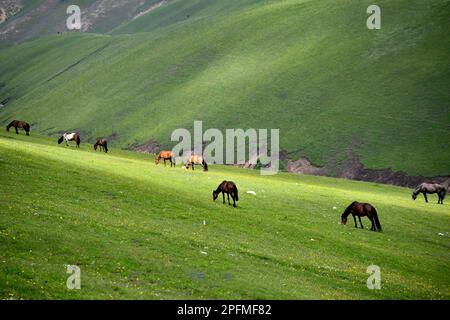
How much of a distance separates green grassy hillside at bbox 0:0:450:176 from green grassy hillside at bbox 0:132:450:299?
43.7 m

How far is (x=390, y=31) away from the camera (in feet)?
384

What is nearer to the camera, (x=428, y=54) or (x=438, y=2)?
(x=428, y=54)

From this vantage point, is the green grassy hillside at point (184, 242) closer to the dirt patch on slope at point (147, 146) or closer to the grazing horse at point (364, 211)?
the grazing horse at point (364, 211)

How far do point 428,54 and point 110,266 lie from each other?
95500 millimetres

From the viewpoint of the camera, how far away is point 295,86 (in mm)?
112562

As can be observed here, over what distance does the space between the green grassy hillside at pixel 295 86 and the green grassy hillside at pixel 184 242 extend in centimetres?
4373

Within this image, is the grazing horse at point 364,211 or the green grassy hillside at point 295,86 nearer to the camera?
the grazing horse at point 364,211

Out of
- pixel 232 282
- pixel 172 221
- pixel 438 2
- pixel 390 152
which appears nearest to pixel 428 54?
pixel 438 2

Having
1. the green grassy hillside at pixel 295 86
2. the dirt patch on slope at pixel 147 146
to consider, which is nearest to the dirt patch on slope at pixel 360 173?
the green grassy hillside at pixel 295 86

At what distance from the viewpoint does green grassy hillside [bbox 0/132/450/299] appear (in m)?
22.5

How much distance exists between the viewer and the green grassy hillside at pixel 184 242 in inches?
887

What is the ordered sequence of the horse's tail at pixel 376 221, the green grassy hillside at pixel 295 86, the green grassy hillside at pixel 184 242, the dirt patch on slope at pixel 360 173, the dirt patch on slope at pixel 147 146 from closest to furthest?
the green grassy hillside at pixel 184 242 < the horse's tail at pixel 376 221 < the dirt patch on slope at pixel 360 173 < the green grassy hillside at pixel 295 86 < the dirt patch on slope at pixel 147 146

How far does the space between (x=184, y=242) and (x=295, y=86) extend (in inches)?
3451

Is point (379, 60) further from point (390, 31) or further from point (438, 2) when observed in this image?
point (438, 2)
